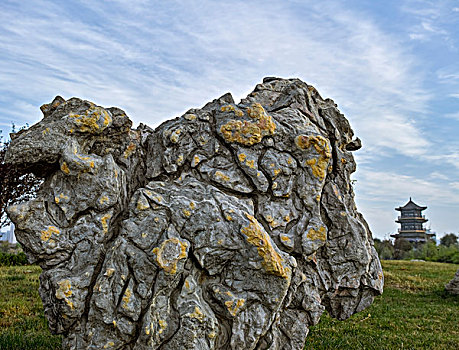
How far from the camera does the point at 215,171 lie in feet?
18.0

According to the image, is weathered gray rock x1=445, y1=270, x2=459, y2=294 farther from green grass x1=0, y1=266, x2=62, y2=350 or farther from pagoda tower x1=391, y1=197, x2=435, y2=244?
pagoda tower x1=391, y1=197, x2=435, y2=244

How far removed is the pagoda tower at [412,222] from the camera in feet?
181

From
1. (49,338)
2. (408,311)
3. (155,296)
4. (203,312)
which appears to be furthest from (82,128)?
(408,311)

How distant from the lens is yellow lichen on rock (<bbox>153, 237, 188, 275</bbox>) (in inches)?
189

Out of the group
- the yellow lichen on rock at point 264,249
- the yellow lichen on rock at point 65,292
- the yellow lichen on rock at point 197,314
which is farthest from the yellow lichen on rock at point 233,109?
the yellow lichen on rock at point 65,292

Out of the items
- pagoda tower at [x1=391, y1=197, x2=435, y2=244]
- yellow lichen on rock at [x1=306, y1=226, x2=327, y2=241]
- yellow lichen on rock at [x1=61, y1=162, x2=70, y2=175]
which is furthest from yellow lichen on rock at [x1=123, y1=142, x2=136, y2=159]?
pagoda tower at [x1=391, y1=197, x2=435, y2=244]

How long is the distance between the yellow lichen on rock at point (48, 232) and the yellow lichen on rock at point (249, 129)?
7.43 feet

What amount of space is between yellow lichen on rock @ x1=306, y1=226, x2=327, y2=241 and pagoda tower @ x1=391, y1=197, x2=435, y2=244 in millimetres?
53147

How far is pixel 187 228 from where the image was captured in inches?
199

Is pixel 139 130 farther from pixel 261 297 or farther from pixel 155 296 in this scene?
pixel 261 297

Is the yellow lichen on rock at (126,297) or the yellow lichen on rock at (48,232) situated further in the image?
the yellow lichen on rock at (48,232)

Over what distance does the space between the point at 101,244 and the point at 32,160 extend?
1.29 metres

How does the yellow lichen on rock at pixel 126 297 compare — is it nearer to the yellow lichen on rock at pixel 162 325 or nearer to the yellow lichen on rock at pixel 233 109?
the yellow lichen on rock at pixel 162 325

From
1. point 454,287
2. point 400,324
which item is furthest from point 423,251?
point 400,324
